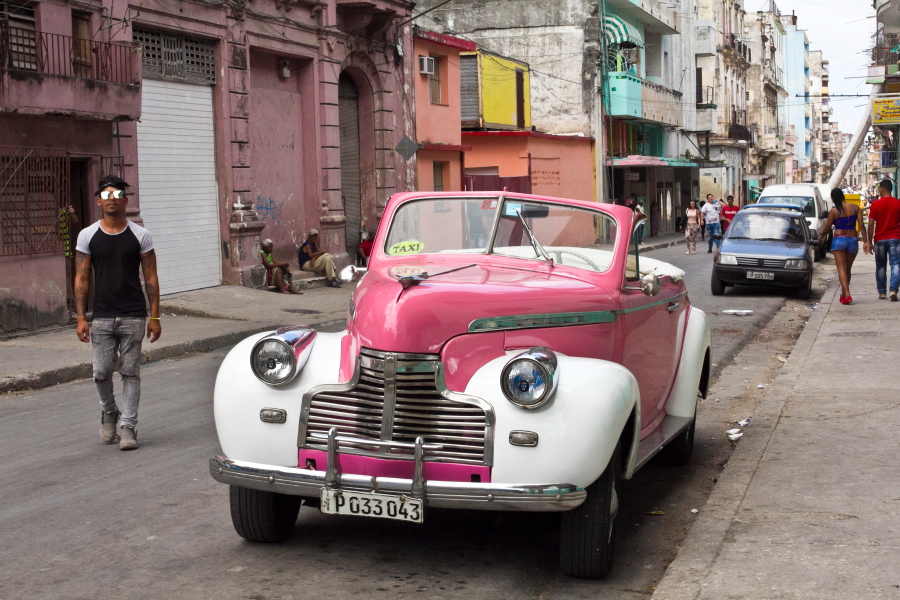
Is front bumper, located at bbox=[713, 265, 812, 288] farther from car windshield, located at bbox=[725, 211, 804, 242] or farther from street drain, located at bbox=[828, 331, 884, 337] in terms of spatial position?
street drain, located at bbox=[828, 331, 884, 337]

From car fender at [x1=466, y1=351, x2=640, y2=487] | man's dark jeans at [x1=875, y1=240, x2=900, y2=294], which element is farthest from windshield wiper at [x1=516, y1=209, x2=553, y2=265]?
man's dark jeans at [x1=875, y1=240, x2=900, y2=294]

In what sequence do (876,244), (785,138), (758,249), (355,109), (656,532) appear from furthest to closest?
(785,138) < (355,109) < (758,249) < (876,244) < (656,532)

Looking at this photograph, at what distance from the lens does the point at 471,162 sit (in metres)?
35.6

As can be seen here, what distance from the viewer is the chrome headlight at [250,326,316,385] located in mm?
4820

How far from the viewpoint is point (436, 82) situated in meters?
30.0

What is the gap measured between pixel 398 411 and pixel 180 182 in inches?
594

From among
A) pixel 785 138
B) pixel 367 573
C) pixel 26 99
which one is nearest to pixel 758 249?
pixel 26 99

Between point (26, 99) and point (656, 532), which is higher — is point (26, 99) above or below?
above

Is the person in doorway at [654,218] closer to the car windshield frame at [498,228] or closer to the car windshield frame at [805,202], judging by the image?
the car windshield frame at [805,202]

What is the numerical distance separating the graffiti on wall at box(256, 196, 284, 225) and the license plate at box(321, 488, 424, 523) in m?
17.1

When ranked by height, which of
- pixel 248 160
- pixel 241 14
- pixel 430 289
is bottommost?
pixel 430 289

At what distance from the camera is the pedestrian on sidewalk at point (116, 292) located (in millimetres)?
7297

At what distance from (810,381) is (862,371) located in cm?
77

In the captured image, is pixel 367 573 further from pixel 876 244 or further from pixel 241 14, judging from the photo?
pixel 241 14
